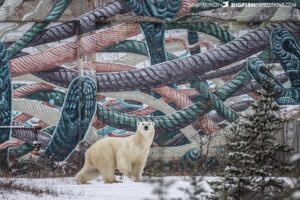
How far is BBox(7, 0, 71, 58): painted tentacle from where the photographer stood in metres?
29.1

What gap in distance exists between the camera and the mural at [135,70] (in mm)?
29016

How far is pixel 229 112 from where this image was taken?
98.4 ft

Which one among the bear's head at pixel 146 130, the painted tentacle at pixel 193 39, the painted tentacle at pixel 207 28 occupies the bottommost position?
the bear's head at pixel 146 130

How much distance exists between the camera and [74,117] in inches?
1152

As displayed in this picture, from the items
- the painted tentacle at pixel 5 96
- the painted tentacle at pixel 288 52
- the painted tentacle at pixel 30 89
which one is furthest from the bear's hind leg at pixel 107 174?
the painted tentacle at pixel 288 52

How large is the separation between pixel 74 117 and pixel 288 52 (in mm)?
7650

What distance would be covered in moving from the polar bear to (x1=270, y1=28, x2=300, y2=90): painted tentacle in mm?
10272

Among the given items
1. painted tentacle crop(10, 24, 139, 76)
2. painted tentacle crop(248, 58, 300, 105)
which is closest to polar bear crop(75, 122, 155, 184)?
painted tentacle crop(10, 24, 139, 76)

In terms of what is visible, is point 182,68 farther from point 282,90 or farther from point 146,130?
point 146,130

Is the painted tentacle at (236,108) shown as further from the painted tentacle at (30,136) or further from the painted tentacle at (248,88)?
the painted tentacle at (30,136)

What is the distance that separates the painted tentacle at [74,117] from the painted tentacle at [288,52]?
644 centimetres

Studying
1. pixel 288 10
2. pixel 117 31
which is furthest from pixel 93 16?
pixel 288 10

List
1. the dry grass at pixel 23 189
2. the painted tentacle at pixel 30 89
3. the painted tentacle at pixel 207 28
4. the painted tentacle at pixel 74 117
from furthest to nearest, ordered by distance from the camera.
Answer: the painted tentacle at pixel 207 28
the painted tentacle at pixel 74 117
the painted tentacle at pixel 30 89
the dry grass at pixel 23 189

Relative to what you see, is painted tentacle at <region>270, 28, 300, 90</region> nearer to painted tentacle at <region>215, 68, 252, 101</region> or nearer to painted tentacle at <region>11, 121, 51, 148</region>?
painted tentacle at <region>215, 68, 252, 101</region>
